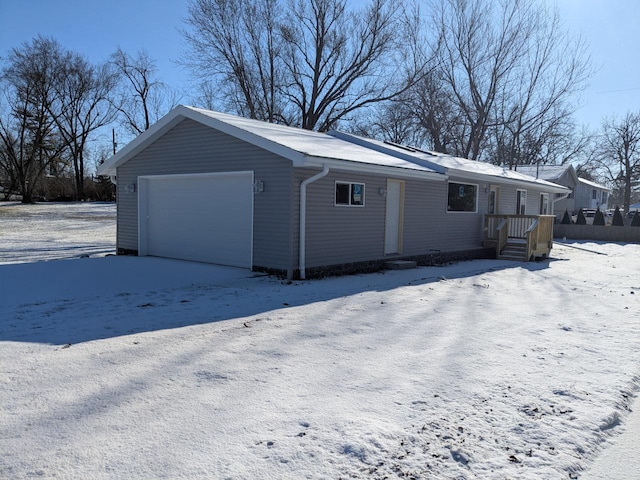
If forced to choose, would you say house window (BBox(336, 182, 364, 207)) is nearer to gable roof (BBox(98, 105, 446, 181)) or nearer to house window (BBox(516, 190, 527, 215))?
gable roof (BBox(98, 105, 446, 181))

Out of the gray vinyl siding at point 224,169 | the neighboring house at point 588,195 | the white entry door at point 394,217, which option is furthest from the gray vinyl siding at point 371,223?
the neighboring house at point 588,195

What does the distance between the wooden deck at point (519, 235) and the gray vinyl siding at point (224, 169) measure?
8214mm

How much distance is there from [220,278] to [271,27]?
21.1m

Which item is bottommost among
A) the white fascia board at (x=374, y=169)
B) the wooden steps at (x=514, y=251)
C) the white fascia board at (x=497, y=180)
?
the wooden steps at (x=514, y=251)

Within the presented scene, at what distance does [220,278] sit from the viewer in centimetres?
890

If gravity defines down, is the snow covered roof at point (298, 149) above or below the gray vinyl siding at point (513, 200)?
above

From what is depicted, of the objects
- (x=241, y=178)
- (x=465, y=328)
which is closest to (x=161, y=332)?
(x=465, y=328)

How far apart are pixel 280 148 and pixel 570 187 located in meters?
36.0

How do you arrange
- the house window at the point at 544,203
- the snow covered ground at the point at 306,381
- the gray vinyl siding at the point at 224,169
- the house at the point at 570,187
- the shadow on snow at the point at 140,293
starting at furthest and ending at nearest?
the house at the point at 570,187, the house window at the point at 544,203, the gray vinyl siding at the point at 224,169, the shadow on snow at the point at 140,293, the snow covered ground at the point at 306,381

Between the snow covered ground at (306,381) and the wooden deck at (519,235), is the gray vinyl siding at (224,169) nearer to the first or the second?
the snow covered ground at (306,381)

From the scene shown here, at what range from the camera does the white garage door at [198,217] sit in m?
9.98

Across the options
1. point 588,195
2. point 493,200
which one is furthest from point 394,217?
point 588,195

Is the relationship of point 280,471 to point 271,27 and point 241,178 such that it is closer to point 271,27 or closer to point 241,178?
point 241,178

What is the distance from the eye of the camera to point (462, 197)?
13977 millimetres
